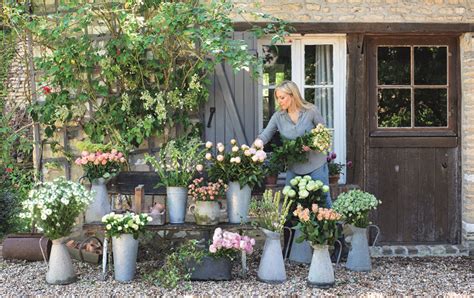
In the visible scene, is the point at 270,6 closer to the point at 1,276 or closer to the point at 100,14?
the point at 100,14

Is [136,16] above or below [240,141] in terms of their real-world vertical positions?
above

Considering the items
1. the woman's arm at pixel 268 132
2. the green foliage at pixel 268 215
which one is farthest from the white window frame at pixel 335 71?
the green foliage at pixel 268 215

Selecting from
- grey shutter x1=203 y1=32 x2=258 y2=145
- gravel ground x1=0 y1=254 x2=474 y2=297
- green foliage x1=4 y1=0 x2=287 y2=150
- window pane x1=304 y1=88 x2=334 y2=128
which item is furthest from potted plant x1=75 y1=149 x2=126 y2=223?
window pane x1=304 y1=88 x2=334 y2=128

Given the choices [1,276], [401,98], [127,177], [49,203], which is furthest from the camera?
[401,98]

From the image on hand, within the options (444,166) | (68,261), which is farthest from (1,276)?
(444,166)

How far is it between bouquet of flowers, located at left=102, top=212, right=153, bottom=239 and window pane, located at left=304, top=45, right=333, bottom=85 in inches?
103

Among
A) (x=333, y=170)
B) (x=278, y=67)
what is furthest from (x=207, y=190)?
(x=278, y=67)

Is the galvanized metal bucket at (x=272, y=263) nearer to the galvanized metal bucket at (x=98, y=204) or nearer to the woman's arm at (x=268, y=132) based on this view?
the woman's arm at (x=268, y=132)

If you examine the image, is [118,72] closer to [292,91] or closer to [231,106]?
[231,106]

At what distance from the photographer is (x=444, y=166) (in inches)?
271

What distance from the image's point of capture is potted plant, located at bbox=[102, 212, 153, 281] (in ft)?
16.8

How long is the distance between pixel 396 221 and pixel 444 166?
0.81 metres

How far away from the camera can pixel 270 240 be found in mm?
5238

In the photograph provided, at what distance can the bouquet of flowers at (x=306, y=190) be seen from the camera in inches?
214
